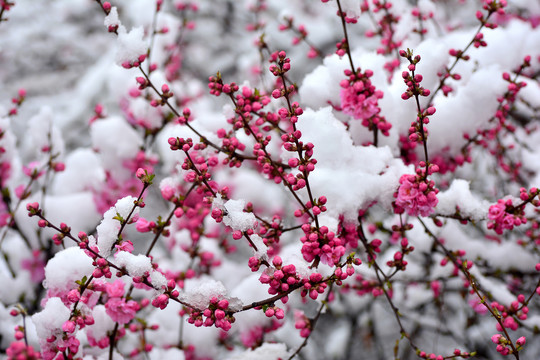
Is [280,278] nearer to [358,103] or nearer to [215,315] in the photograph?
[215,315]

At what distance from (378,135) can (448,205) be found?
38cm

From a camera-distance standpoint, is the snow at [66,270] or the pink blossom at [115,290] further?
the snow at [66,270]

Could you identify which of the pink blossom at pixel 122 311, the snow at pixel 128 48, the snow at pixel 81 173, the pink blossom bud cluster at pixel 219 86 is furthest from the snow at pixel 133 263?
the snow at pixel 81 173

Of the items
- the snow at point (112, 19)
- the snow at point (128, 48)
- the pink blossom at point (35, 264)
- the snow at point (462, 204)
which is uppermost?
the snow at point (112, 19)

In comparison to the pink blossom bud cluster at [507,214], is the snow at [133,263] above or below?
below

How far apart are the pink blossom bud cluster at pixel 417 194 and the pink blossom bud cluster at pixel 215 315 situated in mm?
623

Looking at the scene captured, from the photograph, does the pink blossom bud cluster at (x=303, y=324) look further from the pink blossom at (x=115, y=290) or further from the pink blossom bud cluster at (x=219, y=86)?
the pink blossom bud cluster at (x=219, y=86)

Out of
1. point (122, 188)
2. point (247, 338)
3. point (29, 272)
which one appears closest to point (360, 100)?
point (247, 338)

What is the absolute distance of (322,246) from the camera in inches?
49.6

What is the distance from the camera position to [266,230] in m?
1.44

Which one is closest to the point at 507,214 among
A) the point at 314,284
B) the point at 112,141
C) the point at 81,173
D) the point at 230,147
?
the point at 314,284

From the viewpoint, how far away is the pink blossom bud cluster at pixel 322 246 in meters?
1.22

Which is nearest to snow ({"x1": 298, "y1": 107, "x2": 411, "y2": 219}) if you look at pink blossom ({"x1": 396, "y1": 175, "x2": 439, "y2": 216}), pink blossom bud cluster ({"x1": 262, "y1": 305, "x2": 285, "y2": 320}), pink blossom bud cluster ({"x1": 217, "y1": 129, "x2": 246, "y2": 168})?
pink blossom ({"x1": 396, "y1": 175, "x2": 439, "y2": 216})

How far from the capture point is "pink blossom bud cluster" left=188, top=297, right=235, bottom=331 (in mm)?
1160
